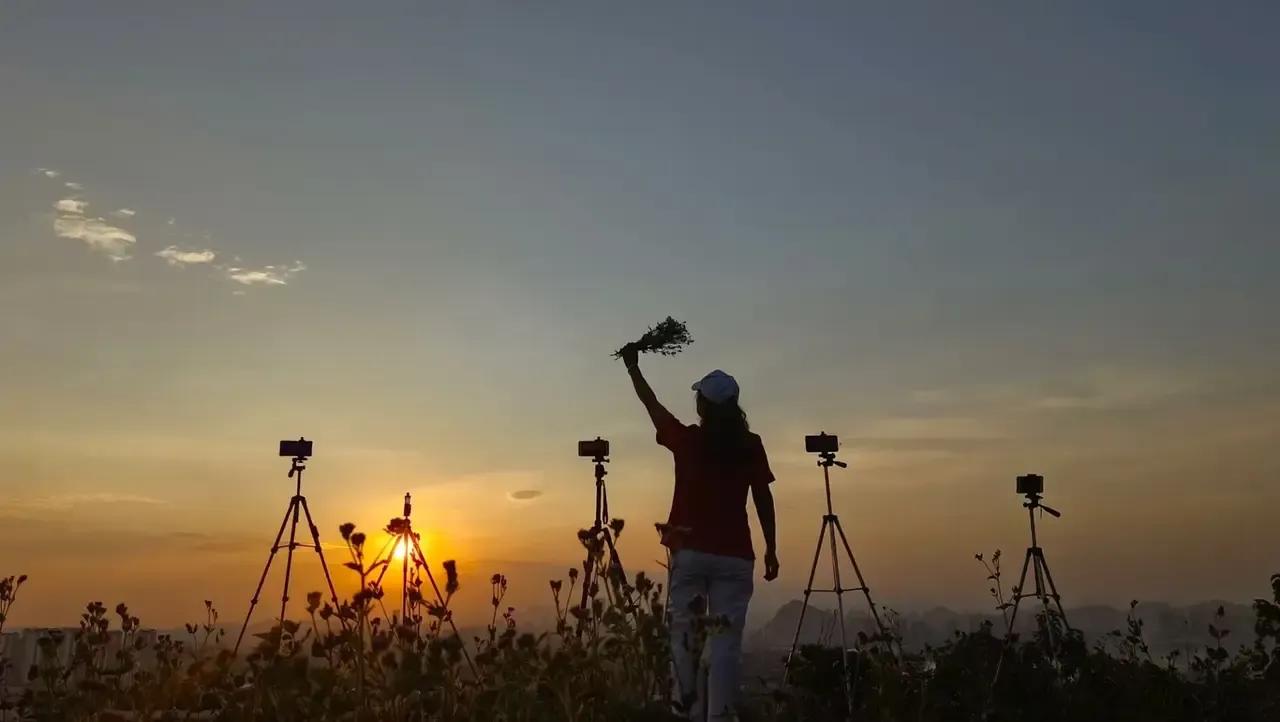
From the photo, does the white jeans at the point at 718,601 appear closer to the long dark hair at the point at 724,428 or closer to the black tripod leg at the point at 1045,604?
the long dark hair at the point at 724,428

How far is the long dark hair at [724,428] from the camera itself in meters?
6.45

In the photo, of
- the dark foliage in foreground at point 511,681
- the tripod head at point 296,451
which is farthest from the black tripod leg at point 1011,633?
the tripod head at point 296,451

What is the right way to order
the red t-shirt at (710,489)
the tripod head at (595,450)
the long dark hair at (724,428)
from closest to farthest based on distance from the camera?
the red t-shirt at (710,489) < the long dark hair at (724,428) < the tripod head at (595,450)

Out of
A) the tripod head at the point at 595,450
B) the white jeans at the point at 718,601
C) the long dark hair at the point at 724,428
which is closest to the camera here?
the white jeans at the point at 718,601

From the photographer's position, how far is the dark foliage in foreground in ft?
12.3

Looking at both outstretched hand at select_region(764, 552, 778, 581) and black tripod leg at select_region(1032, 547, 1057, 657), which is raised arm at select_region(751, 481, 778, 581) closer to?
outstretched hand at select_region(764, 552, 778, 581)

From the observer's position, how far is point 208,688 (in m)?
4.18

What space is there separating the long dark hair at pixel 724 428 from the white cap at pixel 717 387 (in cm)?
3

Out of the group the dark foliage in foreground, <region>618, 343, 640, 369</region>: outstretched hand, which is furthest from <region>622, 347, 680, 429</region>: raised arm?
the dark foliage in foreground

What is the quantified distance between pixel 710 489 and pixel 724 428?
40 cm

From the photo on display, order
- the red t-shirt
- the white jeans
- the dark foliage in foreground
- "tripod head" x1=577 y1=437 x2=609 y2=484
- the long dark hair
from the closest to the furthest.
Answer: the dark foliage in foreground
the white jeans
the red t-shirt
the long dark hair
"tripod head" x1=577 y1=437 x2=609 y2=484

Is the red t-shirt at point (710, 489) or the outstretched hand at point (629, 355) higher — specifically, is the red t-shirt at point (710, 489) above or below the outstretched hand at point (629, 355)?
below

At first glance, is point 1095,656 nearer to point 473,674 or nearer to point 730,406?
point 730,406

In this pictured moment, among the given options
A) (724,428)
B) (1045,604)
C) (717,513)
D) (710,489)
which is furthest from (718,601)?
(1045,604)
